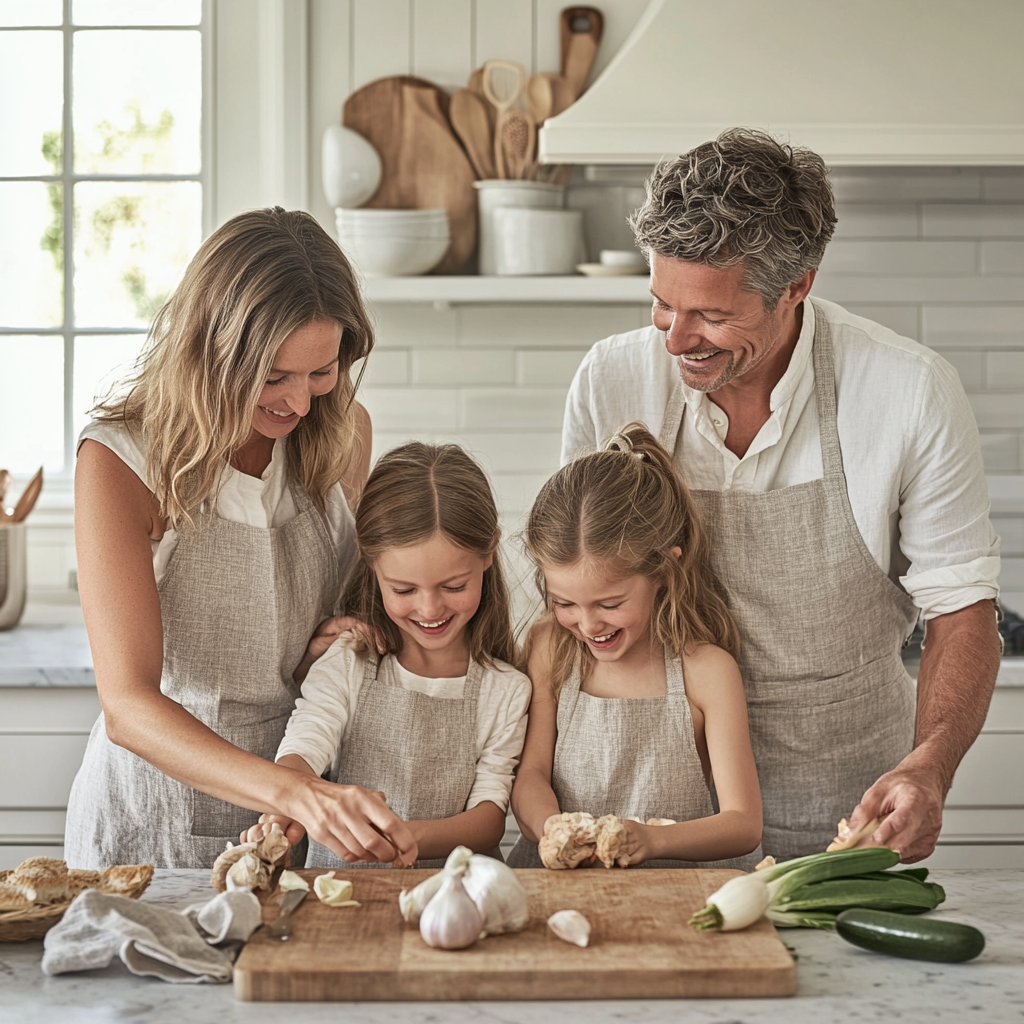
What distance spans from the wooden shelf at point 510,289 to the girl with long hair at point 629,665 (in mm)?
1182

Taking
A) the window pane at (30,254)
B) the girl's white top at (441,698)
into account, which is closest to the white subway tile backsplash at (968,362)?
the girl's white top at (441,698)

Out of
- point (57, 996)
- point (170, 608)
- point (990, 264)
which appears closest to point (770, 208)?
point (170, 608)

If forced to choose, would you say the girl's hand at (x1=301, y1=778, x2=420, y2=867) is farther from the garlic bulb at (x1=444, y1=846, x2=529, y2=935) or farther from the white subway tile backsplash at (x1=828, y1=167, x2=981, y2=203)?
the white subway tile backsplash at (x1=828, y1=167, x2=981, y2=203)

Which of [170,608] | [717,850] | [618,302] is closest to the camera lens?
[717,850]

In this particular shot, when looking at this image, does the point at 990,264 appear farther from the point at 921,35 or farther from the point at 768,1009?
the point at 768,1009

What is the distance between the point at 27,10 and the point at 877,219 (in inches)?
89.3

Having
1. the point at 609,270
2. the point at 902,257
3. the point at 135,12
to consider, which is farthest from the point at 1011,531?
the point at 135,12

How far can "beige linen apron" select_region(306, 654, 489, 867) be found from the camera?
5.27 ft

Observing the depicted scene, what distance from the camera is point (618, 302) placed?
292 centimetres

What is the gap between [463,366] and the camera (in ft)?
9.98

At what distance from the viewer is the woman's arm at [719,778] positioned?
1.43 metres

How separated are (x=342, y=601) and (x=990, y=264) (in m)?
2.03

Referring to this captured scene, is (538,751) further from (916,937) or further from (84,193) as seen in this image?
(84,193)

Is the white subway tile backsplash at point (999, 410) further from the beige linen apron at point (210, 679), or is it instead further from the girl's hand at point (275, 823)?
the girl's hand at point (275, 823)
